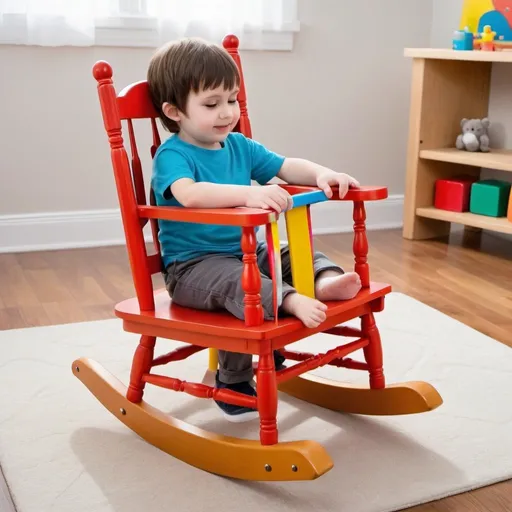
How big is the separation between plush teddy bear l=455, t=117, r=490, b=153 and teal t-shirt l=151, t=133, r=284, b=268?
1726mm

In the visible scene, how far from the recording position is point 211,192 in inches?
54.3

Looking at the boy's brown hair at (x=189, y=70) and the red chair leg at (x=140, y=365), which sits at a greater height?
the boy's brown hair at (x=189, y=70)

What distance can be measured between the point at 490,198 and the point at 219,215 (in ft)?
6.34

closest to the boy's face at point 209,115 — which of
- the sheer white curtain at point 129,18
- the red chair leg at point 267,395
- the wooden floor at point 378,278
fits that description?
the red chair leg at point 267,395

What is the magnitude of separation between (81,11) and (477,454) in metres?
2.08

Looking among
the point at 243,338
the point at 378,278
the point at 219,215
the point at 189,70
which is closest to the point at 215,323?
the point at 243,338

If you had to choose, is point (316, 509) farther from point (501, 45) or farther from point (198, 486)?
point (501, 45)

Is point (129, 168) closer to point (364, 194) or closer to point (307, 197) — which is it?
point (307, 197)

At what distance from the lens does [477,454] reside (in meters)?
1.48

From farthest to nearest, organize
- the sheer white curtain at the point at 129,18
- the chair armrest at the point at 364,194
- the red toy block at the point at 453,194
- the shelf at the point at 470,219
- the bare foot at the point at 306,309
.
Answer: the red toy block at the point at 453,194, the shelf at the point at 470,219, the sheer white curtain at the point at 129,18, the chair armrest at the point at 364,194, the bare foot at the point at 306,309

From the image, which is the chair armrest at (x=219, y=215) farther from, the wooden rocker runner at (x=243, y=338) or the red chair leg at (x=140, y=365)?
the red chair leg at (x=140, y=365)

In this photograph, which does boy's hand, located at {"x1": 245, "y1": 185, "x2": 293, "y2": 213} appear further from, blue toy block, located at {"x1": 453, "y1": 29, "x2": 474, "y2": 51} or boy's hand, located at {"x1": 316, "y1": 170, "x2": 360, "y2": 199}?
blue toy block, located at {"x1": 453, "y1": 29, "x2": 474, "y2": 51}

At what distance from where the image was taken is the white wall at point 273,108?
289cm

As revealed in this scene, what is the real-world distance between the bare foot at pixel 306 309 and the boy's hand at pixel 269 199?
162 millimetres
